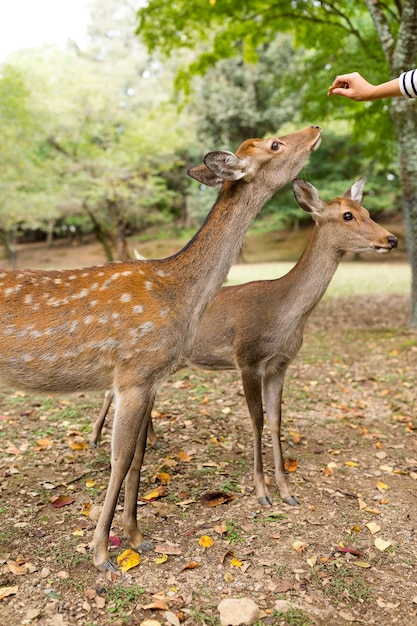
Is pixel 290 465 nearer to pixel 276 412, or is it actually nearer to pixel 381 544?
pixel 276 412

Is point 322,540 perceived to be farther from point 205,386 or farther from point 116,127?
point 116,127

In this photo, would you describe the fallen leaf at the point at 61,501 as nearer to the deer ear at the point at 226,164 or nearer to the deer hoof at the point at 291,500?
the deer hoof at the point at 291,500

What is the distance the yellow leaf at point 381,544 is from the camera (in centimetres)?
308

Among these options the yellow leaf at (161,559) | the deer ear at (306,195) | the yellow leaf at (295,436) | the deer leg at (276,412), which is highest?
the deer ear at (306,195)

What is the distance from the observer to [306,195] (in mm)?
3738

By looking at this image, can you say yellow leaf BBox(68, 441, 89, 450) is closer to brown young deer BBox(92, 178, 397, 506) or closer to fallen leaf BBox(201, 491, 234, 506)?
fallen leaf BBox(201, 491, 234, 506)

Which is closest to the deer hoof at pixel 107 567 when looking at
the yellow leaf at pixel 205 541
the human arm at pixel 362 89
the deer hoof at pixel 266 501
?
the yellow leaf at pixel 205 541

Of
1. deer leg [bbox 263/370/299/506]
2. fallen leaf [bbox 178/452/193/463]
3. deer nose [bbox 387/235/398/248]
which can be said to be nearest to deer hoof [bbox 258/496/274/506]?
deer leg [bbox 263/370/299/506]

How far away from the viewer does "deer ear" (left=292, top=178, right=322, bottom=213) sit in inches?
144

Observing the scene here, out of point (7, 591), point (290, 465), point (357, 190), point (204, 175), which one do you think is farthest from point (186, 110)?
point (7, 591)

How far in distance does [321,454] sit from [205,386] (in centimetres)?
212

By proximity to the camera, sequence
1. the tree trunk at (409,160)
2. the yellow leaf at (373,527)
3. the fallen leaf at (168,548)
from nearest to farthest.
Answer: the fallen leaf at (168,548) < the yellow leaf at (373,527) < the tree trunk at (409,160)

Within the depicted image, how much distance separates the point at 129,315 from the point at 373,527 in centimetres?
191

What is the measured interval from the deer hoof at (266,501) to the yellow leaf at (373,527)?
1.98 ft
